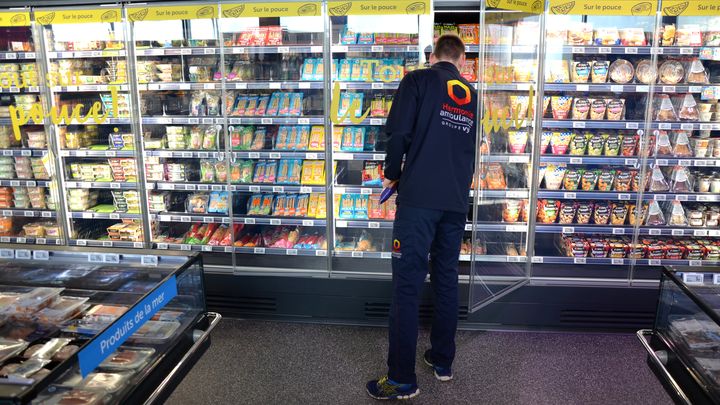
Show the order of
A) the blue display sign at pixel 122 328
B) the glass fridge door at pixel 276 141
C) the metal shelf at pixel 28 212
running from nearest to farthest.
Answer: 1. the blue display sign at pixel 122 328
2. the glass fridge door at pixel 276 141
3. the metal shelf at pixel 28 212

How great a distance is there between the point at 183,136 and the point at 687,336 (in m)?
3.82

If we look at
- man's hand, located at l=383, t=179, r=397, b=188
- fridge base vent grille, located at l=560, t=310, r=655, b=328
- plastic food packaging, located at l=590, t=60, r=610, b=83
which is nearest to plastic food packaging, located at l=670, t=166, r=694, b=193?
plastic food packaging, located at l=590, t=60, r=610, b=83

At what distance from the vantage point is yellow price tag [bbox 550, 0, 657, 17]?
3695 millimetres

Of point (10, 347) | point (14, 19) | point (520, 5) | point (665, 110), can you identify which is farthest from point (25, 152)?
point (665, 110)

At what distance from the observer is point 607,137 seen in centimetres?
411

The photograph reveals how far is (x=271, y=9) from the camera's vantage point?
3.80 metres

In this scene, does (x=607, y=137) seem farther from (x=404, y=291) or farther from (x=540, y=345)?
(x=404, y=291)

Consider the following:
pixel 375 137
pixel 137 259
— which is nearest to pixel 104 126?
pixel 375 137

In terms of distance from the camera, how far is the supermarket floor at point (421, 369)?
10.1 feet

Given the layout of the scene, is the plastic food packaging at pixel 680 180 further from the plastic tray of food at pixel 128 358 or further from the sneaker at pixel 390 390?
the plastic tray of food at pixel 128 358

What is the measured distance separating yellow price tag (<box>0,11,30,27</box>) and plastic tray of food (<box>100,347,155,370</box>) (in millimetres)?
3420

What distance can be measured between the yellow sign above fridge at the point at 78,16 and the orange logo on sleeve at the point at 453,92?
8.89ft

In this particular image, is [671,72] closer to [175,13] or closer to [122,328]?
[175,13]

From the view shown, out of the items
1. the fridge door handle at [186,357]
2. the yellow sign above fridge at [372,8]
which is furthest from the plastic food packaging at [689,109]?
the fridge door handle at [186,357]
